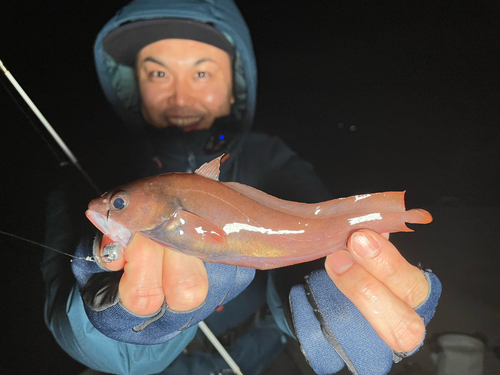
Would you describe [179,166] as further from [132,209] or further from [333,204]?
[333,204]

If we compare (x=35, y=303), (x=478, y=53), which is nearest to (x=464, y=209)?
(x=478, y=53)

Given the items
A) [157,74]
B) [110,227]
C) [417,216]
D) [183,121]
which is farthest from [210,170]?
[157,74]

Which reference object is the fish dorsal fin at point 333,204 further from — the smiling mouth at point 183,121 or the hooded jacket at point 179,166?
the smiling mouth at point 183,121

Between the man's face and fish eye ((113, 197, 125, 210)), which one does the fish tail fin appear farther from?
the man's face

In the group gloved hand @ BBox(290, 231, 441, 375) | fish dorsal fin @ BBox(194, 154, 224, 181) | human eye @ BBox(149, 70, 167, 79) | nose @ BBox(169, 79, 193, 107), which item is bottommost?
gloved hand @ BBox(290, 231, 441, 375)

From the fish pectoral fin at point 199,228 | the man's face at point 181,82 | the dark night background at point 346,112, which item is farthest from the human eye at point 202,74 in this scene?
the fish pectoral fin at point 199,228

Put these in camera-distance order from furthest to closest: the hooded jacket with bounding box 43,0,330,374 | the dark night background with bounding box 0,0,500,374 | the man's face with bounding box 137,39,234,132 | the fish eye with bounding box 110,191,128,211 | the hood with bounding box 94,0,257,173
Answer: the dark night background with bounding box 0,0,500,374, the man's face with bounding box 137,39,234,132, the hood with bounding box 94,0,257,173, the hooded jacket with bounding box 43,0,330,374, the fish eye with bounding box 110,191,128,211

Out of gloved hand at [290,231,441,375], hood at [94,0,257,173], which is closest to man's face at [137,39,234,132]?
hood at [94,0,257,173]
